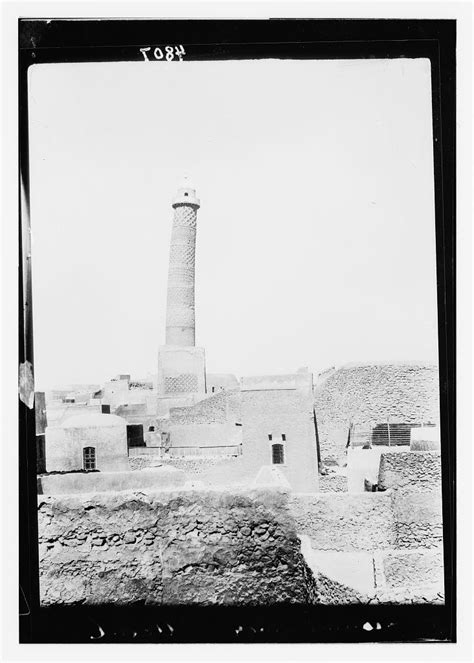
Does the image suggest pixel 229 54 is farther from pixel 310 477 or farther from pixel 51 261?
pixel 310 477

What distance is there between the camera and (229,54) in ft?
11.3

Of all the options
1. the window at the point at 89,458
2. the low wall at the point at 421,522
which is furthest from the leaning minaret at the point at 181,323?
the low wall at the point at 421,522

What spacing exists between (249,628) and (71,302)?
2.34 m

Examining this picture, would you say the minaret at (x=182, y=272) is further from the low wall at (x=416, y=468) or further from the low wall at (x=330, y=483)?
the low wall at (x=416, y=468)

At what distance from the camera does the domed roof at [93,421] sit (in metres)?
3.46

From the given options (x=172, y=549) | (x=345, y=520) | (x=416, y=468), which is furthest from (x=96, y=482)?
(x=416, y=468)

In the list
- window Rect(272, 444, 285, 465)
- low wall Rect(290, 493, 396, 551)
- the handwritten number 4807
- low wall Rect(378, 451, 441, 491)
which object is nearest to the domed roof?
window Rect(272, 444, 285, 465)

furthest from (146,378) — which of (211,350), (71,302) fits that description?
(71,302)

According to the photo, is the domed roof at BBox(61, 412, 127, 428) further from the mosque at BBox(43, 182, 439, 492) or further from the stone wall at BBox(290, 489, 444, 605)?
the stone wall at BBox(290, 489, 444, 605)

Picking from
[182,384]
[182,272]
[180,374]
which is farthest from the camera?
[182,272]

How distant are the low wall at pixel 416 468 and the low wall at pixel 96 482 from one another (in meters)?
1.35

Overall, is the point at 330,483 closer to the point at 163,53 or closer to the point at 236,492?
the point at 236,492

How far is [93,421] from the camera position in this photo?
3465mm

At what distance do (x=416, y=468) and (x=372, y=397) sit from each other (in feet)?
1.71
